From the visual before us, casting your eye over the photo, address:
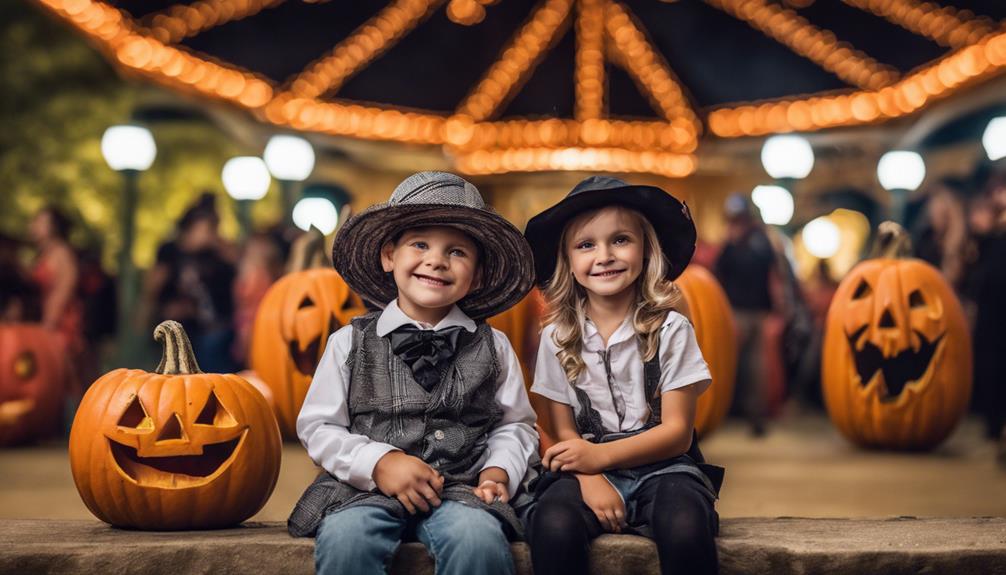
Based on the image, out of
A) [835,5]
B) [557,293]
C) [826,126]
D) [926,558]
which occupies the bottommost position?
[926,558]

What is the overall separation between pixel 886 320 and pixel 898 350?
0.60 ft

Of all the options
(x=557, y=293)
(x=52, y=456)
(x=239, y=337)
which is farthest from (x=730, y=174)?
(x=557, y=293)

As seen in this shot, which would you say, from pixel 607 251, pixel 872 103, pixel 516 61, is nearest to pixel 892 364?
pixel 607 251

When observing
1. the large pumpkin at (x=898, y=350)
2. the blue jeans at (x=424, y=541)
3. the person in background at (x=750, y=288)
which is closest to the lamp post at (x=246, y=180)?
the person in background at (x=750, y=288)

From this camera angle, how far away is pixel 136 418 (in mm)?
3545

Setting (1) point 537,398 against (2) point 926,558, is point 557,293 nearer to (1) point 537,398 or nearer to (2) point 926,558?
(1) point 537,398

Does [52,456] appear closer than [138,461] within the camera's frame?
No

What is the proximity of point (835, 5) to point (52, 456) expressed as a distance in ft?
31.5

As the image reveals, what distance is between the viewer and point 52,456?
6.52 meters

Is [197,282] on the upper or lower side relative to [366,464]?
upper

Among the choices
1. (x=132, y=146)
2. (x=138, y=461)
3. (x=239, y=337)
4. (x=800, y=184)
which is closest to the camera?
(x=138, y=461)

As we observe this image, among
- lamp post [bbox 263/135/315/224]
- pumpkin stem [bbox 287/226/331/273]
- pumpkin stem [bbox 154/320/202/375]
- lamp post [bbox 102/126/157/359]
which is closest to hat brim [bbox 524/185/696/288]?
pumpkin stem [bbox 154/320/202/375]

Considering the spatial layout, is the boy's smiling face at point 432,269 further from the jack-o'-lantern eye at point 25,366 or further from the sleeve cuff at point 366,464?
the jack-o'-lantern eye at point 25,366

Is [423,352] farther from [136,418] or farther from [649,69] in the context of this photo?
[649,69]
